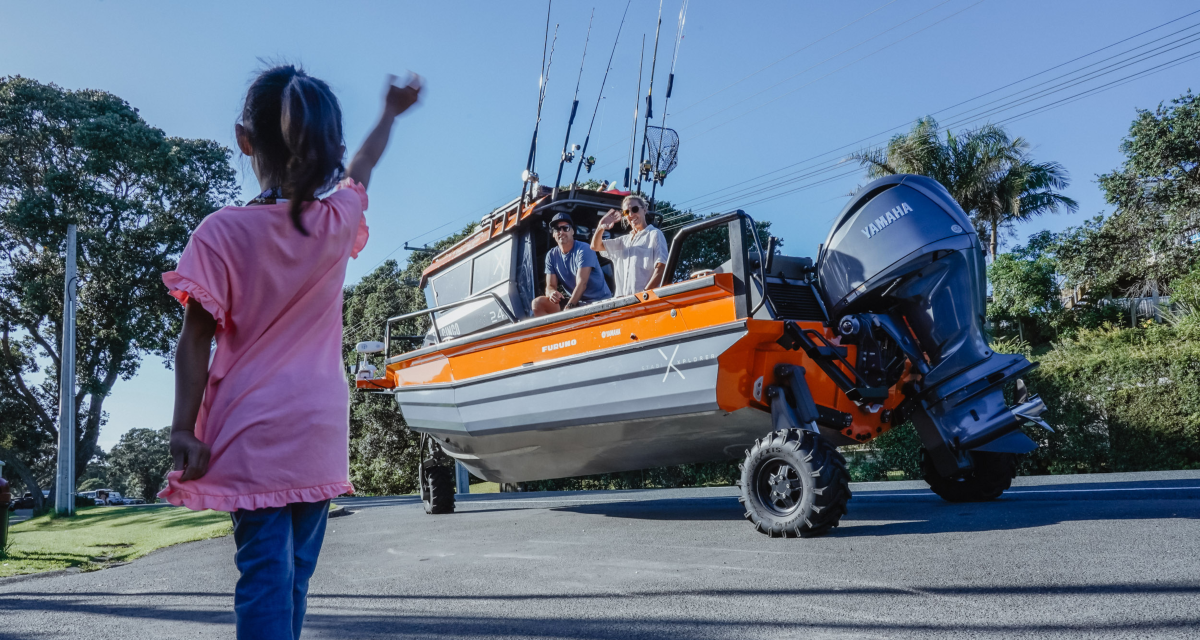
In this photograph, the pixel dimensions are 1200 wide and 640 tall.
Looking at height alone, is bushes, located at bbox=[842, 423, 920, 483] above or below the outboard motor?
below

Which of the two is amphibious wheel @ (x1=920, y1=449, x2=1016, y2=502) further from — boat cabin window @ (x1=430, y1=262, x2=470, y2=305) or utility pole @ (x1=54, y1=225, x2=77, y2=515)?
utility pole @ (x1=54, y1=225, x2=77, y2=515)

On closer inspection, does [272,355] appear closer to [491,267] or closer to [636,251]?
[636,251]

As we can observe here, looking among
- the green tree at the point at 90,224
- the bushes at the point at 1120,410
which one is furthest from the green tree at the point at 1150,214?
the green tree at the point at 90,224

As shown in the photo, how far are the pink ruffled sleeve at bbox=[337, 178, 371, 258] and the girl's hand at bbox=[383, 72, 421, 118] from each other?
29cm

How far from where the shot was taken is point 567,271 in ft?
24.0

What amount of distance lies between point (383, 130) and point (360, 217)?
34 centimetres

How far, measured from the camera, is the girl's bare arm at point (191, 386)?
1.67 metres

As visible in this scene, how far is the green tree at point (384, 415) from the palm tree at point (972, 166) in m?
14.0

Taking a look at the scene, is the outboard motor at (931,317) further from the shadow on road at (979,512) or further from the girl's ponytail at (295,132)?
the girl's ponytail at (295,132)

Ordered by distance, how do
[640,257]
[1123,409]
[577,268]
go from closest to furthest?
[640,257] → [577,268] → [1123,409]

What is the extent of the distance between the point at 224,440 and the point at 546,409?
16.0ft

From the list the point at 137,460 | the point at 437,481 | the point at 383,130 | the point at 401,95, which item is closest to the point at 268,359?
the point at 383,130

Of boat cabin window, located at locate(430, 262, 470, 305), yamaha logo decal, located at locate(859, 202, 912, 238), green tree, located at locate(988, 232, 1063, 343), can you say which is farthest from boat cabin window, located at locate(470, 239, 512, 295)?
green tree, located at locate(988, 232, 1063, 343)

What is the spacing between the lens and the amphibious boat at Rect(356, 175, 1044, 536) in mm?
5156
